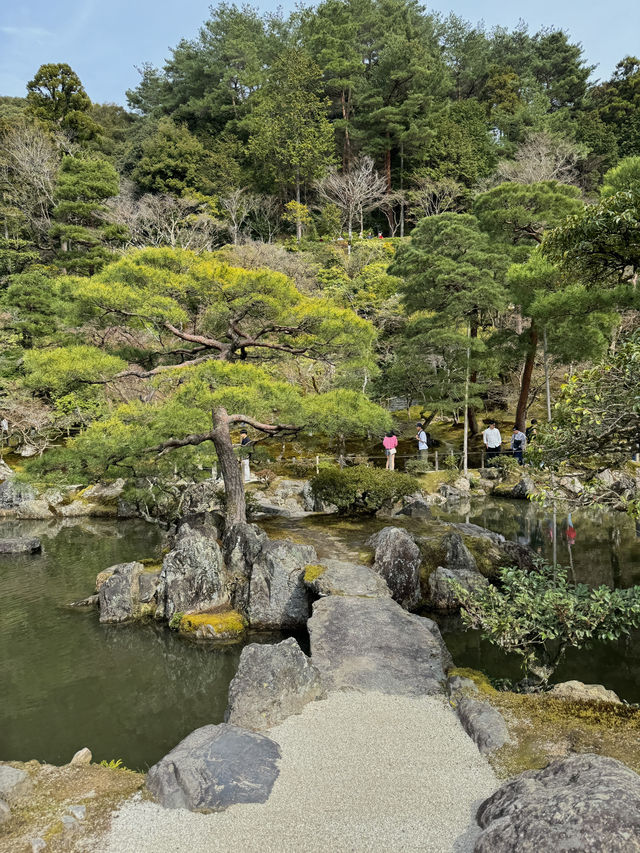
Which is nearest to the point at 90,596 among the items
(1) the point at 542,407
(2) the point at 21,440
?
(2) the point at 21,440

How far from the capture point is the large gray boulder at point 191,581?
8125 millimetres

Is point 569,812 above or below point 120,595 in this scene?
above

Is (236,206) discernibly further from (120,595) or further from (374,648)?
(374,648)

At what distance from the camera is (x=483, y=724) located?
4004mm

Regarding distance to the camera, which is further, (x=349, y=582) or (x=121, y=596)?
(x=121, y=596)

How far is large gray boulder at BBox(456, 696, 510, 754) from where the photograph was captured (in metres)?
3.83

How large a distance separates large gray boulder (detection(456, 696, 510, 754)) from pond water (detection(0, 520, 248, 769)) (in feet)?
9.18

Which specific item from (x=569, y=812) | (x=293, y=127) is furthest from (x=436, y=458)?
(x=293, y=127)

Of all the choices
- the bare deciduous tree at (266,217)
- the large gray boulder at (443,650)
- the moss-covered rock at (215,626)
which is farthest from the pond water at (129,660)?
the bare deciduous tree at (266,217)

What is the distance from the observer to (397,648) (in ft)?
18.4

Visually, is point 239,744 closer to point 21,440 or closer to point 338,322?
point 338,322

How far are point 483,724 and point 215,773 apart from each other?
2.01m

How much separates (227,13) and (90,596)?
42106 mm

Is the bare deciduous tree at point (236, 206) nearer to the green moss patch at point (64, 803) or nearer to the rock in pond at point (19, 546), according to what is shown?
the rock in pond at point (19, 546)
